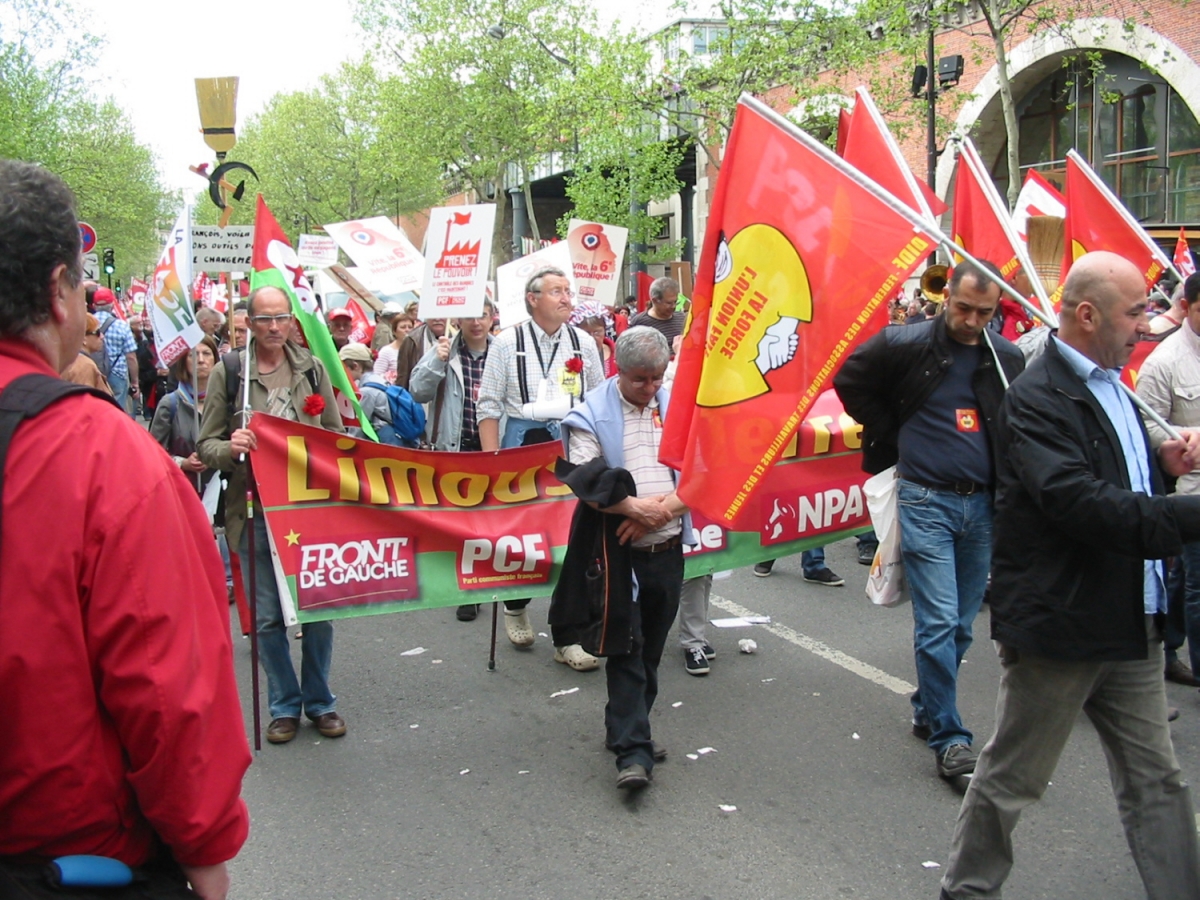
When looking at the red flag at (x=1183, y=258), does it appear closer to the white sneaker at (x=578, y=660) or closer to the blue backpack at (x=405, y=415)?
the white sneaker at (x=578, y=660)

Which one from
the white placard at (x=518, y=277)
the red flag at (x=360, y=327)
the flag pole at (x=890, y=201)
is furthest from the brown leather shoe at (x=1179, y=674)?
the red flag at (x=360, y=327)

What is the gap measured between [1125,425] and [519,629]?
3.92 meters

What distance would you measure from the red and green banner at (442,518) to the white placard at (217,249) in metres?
2.83

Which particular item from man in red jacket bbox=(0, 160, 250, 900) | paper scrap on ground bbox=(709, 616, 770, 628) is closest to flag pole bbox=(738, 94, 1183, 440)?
man in red jacket bbox=(0, 160, 250, 900)

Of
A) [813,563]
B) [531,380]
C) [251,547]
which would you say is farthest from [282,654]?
[813,563]

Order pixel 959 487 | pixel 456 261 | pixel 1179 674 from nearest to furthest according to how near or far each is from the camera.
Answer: pixel 959 487, pixel 1179 674, pixel 456 261

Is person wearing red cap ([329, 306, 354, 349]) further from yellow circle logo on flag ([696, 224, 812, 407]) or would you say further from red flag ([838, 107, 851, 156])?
yellow circle logo on flag ([696, 224, 812, 407])

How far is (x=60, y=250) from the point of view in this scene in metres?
1.68

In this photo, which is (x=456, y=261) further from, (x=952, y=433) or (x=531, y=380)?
(x=952, y=433)

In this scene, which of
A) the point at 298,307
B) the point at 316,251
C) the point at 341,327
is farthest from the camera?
the point at 316,251

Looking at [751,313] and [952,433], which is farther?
[952,433]

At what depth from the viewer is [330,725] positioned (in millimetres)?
4941

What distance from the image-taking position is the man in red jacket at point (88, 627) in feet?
5.14

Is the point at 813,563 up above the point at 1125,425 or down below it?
below
